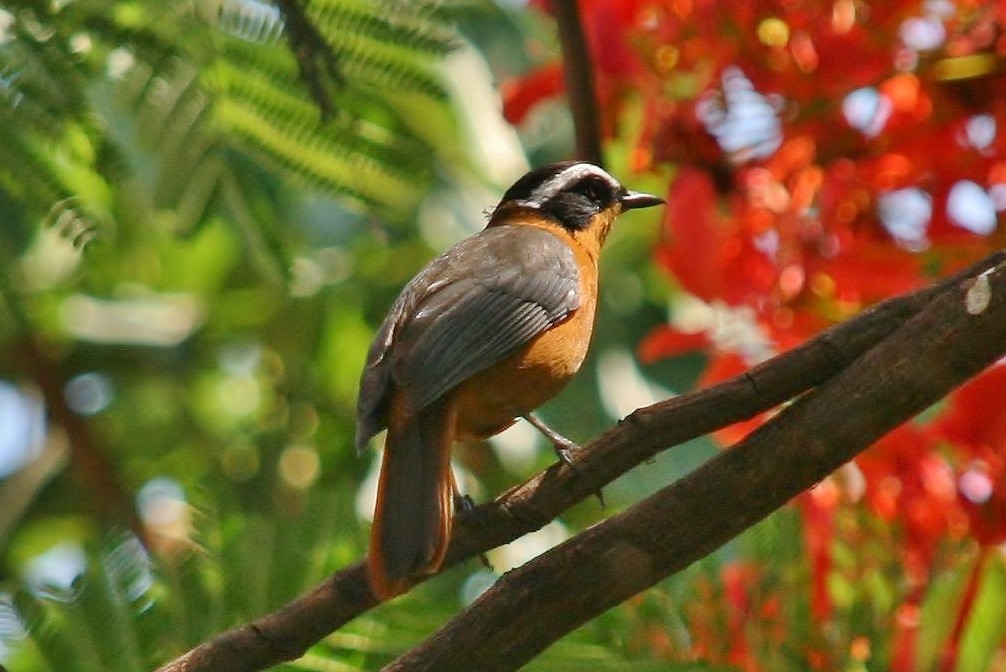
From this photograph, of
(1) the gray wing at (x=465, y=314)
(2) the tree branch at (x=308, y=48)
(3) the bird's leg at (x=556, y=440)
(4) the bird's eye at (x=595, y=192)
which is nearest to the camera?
(2) the tree branch at (x=308, y=48)

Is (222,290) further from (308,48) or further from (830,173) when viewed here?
(308,48)

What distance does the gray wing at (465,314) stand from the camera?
3096mm

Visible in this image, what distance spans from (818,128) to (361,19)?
1046 mm

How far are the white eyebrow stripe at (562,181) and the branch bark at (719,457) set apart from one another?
1.37 metres

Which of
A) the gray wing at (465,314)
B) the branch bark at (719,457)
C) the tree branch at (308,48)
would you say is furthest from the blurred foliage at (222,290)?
the branch bark at (719,457)

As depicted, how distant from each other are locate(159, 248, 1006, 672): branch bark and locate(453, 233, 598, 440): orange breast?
0.80 metres

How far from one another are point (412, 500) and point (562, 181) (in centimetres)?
140

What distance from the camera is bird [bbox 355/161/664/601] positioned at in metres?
2.74

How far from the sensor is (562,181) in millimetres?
4000

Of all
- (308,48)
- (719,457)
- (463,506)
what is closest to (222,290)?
(463,506)

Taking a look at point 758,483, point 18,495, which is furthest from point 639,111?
point 18,495

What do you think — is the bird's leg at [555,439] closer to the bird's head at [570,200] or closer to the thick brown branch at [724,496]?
the bird's head at [570,200]

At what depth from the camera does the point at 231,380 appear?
5.68m

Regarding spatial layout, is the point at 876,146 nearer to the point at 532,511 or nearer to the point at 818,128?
the point at 818,128
